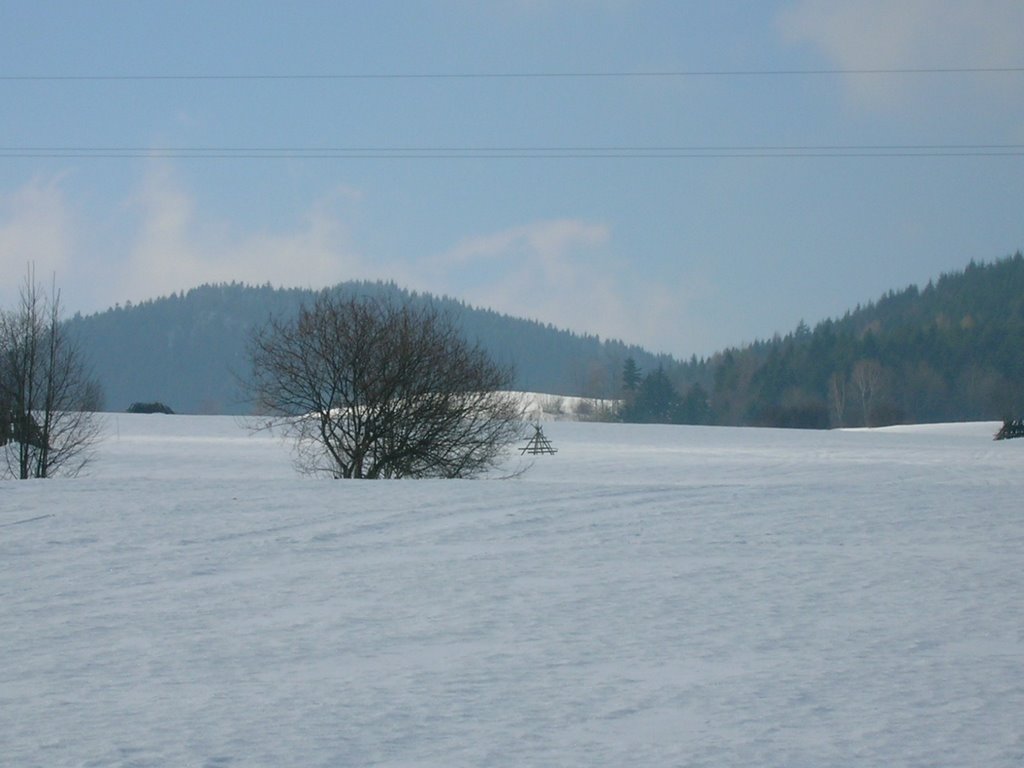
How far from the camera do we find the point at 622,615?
874 centimetres

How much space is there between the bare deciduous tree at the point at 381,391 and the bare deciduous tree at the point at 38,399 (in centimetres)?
493

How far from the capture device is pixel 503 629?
326 inches

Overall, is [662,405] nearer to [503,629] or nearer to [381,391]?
[381,391]

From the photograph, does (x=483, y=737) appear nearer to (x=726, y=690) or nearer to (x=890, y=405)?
(x=726, y=690)

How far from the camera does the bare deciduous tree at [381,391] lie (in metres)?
24.4

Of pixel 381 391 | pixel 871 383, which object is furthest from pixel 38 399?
pixel 871 383

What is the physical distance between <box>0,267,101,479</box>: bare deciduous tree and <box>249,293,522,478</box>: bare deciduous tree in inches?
194

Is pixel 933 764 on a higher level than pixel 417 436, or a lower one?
lower

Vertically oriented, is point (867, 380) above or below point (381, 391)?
above

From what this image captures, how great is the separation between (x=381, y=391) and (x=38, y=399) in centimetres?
895

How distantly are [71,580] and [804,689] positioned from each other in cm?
681

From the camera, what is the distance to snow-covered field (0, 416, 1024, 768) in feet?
18.5

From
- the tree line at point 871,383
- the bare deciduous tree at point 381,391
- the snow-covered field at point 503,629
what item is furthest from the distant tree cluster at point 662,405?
the snow-covered field at point 503,629

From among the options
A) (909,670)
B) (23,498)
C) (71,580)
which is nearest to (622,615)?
(909,670)
